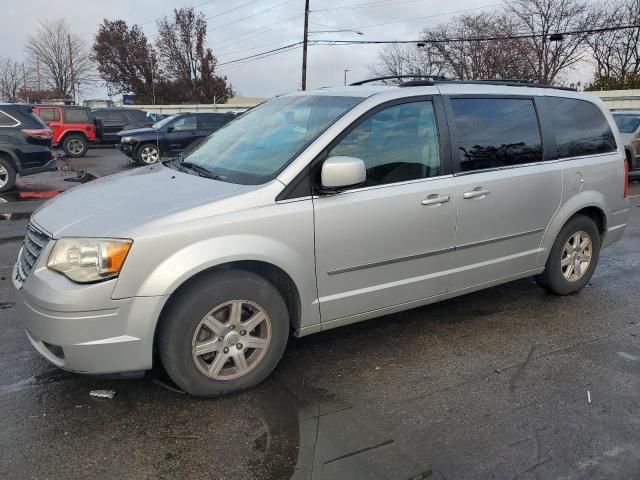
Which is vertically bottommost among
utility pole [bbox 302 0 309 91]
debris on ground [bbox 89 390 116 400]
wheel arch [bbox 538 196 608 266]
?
debris on ground [bbox 89 390 116 400]

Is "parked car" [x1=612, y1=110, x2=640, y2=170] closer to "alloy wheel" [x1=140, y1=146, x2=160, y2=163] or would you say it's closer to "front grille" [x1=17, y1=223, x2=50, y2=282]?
"alloy wheel" [x1=140, y1=146, x2=160, y2=163]

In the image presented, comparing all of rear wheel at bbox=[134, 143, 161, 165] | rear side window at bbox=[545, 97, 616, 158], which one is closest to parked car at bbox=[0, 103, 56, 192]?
rear wheel at bbox=[134, 143, 161, 165]

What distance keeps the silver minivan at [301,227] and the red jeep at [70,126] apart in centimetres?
1788

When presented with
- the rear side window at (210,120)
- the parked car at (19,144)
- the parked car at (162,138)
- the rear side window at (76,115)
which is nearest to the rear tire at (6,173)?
the parked car at (19,144)

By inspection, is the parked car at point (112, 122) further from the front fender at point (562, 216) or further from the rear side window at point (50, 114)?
the front fender at point (562, 216)

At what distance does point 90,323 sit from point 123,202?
77 centimetres

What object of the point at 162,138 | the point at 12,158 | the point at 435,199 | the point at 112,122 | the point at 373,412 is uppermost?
the point at 112,122

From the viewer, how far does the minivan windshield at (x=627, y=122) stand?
44.2ft

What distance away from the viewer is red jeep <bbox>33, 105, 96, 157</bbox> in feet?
65.5

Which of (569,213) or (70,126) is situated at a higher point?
(70,126)

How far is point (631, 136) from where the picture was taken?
13.2 meters

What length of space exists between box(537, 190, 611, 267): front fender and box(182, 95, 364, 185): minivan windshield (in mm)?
2076

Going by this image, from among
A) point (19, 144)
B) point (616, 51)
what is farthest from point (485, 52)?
point (19, 144)

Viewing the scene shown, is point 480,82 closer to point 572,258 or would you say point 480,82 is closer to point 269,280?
point 572,258
